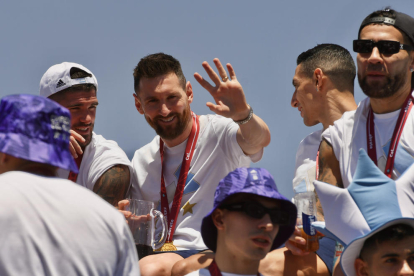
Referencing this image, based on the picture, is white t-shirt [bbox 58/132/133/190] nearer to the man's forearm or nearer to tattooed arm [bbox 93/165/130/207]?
tattooed arm [bbox 93/165/130/207]

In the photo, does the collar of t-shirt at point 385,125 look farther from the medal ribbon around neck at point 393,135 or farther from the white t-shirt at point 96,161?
the white t-shirt at point 96,161

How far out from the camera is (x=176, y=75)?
6613 millimetres

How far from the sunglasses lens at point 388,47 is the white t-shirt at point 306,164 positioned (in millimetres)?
1406

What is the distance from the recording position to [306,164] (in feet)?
20.7

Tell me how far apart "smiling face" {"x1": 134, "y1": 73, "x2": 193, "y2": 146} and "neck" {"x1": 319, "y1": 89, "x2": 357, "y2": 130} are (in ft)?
5.29

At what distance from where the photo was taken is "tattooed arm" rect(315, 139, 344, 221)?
512 centimetres

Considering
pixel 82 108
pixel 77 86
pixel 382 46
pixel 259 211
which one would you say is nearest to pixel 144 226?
pixel 259 211

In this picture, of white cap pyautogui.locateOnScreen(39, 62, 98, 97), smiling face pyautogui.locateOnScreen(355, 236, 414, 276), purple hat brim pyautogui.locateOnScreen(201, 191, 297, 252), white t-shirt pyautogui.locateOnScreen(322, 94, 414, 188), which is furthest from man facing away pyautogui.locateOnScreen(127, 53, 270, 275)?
smiling face pyautogui.locateOnScreen(355, 236, 414, 276)

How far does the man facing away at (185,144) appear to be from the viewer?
19.2 ft

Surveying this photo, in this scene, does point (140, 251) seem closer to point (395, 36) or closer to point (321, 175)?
point (321, 175)

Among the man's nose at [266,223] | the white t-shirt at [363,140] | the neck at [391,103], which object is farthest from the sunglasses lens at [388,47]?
the man's nose at [266,223]

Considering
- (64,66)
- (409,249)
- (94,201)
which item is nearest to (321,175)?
(409,249)

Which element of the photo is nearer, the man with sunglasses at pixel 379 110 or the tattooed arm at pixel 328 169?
the man with sunglasses at pixel 379 110

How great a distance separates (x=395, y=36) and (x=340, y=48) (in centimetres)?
223
